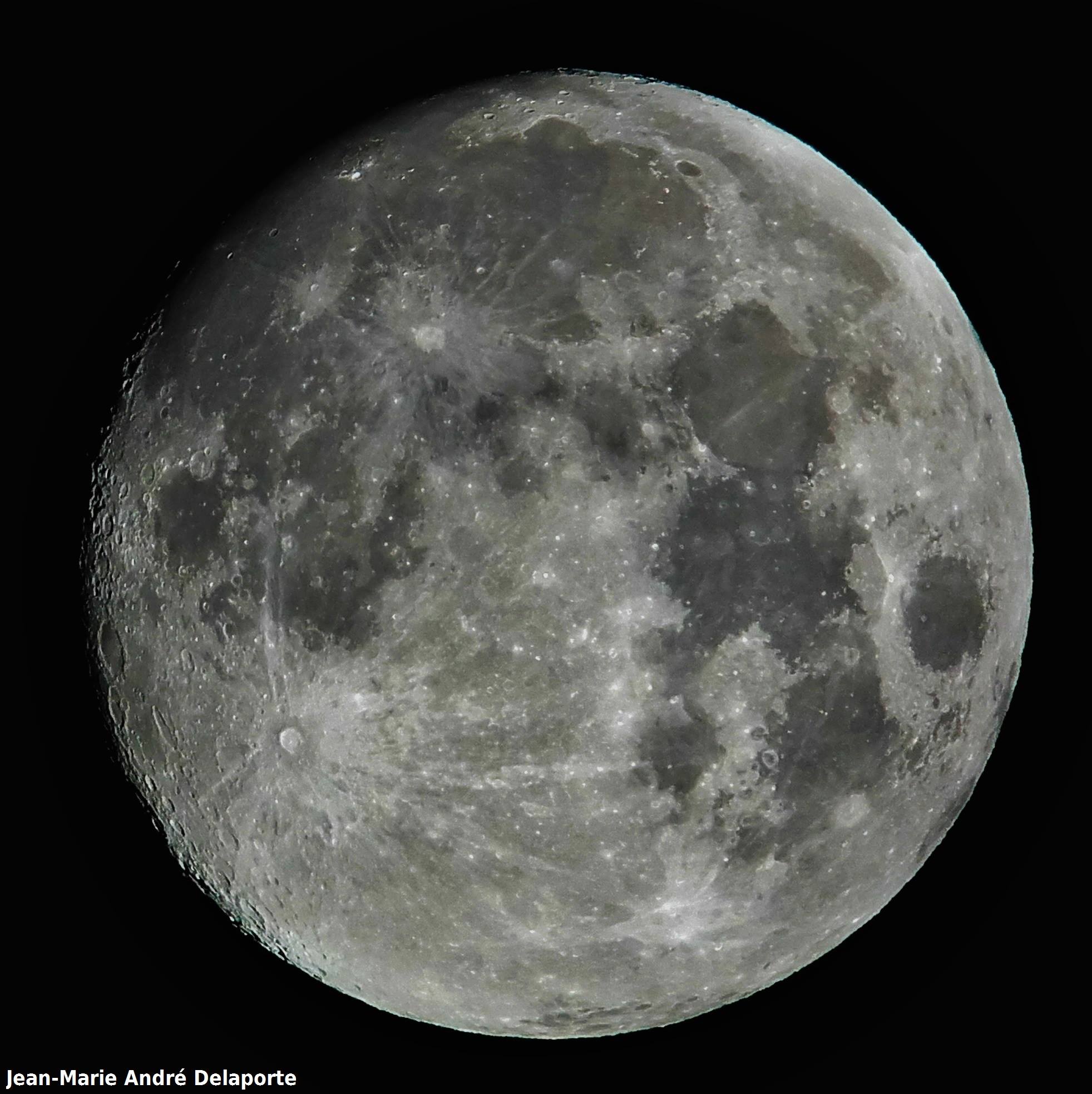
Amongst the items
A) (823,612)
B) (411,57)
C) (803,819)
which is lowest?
(803,819)

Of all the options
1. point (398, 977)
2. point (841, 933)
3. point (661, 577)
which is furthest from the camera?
point (841, 933)

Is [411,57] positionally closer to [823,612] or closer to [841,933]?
[823,612]

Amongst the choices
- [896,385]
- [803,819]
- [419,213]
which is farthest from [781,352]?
[803,819]

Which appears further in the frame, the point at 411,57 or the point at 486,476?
the point at 411,57

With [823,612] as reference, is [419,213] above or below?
above

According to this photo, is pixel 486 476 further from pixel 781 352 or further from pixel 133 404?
pixel 133 404

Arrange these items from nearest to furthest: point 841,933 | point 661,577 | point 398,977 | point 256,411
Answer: point 661,577 < point 256,411 < point 398,977 < point 841,933

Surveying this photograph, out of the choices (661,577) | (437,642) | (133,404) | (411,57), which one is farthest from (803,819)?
(411,57)
